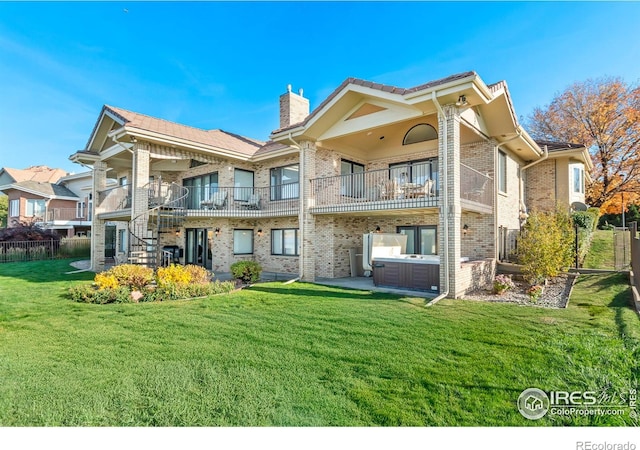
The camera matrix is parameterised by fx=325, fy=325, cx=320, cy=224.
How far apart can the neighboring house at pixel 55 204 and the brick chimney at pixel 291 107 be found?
2041 cm

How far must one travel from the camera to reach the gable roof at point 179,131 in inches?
A: 516

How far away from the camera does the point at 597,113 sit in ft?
70.7

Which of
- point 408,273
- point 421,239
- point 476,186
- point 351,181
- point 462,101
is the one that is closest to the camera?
point 462,101

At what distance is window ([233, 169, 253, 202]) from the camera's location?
52.2 feet

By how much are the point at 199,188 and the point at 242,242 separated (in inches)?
153

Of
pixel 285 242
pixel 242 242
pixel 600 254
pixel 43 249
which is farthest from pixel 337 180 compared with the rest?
pixel 43 249

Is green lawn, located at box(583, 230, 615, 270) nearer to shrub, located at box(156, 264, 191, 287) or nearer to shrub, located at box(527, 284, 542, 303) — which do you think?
shrub, located at box(527, 284, 542, 303)

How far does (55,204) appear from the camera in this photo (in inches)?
1141

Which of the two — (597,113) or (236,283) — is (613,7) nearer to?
(236,283)

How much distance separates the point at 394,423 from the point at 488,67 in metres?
15.1

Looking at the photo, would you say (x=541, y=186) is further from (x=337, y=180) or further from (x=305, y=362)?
(x=305, y=362)
